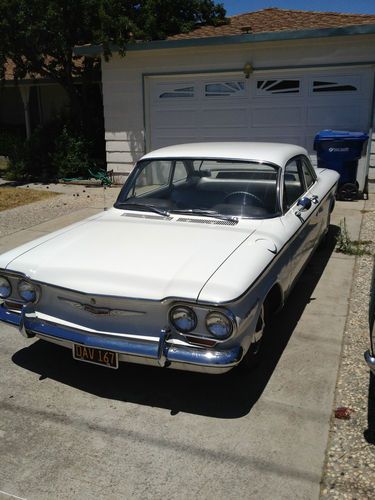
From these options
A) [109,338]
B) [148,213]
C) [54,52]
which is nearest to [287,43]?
[54,52]

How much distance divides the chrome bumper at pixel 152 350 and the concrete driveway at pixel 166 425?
0.40 m

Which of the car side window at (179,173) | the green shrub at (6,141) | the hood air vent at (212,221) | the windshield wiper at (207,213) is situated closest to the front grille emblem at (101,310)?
the hood air vent at (212,221)

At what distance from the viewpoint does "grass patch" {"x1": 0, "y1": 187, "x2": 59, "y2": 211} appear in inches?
388

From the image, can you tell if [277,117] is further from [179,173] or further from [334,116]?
[179,173]

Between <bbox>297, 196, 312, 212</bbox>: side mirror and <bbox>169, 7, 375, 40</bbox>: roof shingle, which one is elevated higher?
<bbox>169, 7, 375, 40</bbox>: roof shingle

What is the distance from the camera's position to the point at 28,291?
3.43 metres

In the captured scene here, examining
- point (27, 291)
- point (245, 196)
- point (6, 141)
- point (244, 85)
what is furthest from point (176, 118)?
point (6, 141)

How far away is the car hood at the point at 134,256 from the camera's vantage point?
3066 mm

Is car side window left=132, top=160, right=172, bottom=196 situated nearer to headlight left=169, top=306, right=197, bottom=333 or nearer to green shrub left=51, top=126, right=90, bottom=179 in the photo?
headlight left=169, top=306, right=197, bottom=333

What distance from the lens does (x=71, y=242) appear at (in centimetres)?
379

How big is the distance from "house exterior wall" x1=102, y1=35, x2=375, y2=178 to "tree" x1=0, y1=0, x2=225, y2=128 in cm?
58

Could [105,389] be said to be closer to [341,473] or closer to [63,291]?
[63,291]

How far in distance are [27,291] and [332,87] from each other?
8.02 meters

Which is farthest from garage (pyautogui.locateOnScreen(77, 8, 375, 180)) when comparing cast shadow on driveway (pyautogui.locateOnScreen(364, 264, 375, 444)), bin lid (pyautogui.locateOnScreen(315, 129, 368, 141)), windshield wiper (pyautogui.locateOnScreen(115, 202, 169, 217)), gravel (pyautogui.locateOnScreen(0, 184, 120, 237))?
cast shadow on driveway (pyautogui.locateOnScreen(364, 264, 375, 444))
